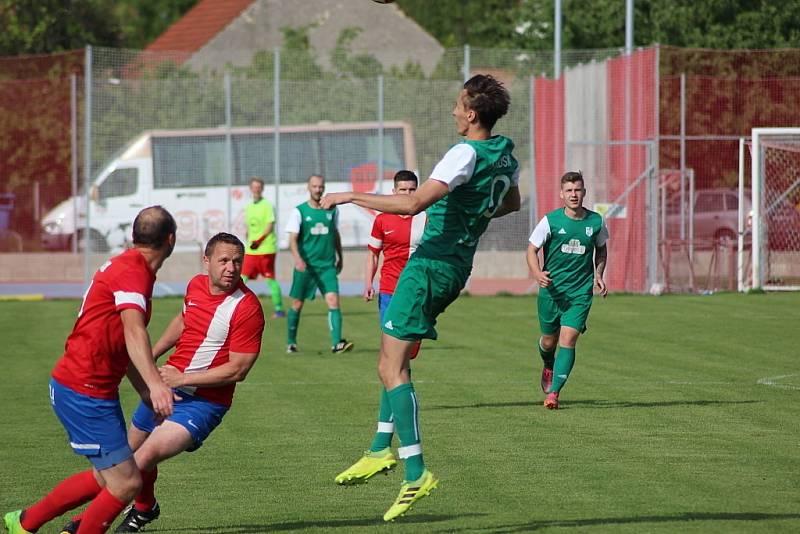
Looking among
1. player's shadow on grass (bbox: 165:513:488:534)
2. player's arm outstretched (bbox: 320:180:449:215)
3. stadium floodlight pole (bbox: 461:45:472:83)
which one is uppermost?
stadium floodlight pole (bbox: 461:45:472:83)

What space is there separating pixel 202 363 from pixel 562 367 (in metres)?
5.13

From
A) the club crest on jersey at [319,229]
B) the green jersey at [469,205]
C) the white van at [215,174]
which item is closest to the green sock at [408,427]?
the green jersey at [469,205]

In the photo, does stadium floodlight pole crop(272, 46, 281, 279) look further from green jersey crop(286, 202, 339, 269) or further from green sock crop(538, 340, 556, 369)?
green sock crop(538, 340, 556, 369)

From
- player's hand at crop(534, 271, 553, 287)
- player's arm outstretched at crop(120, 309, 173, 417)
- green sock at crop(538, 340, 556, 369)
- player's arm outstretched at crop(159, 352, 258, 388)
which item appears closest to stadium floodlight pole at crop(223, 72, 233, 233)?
green sock at crop(538, 340, 556, 369)

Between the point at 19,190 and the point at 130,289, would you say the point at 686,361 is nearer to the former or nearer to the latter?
the point at 130,289

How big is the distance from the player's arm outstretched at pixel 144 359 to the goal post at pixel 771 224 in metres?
21.3

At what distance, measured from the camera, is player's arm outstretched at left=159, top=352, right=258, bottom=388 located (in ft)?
21.8

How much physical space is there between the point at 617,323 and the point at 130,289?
47.6ft

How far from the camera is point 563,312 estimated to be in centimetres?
1198

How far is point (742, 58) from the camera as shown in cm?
3164

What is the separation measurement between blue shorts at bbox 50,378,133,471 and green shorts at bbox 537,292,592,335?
6216 mm

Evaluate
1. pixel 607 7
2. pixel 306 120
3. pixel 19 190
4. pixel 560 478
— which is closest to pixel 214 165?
pixel 306 120

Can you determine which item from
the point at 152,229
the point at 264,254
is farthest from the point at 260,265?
the point at 152,229

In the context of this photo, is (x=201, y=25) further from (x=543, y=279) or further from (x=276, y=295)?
(x=543, y=279)
